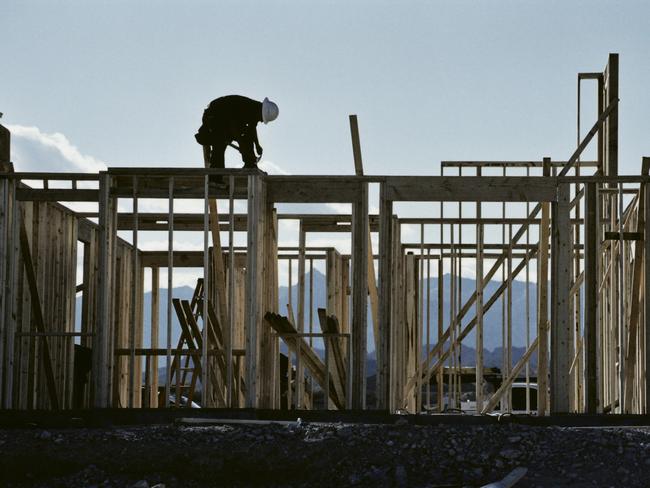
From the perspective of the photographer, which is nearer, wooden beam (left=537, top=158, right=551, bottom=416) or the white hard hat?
the white hard hat

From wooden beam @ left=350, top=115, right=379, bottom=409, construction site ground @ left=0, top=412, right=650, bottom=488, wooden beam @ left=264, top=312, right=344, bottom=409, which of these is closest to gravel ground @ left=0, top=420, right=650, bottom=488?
construction site ground @ left=0, top=412, right=650, bottom=488

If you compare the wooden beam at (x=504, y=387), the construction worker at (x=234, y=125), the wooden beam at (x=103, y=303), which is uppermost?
the construction worker at (x=234, y=125)

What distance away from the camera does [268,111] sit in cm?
1636

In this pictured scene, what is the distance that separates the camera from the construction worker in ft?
53.6

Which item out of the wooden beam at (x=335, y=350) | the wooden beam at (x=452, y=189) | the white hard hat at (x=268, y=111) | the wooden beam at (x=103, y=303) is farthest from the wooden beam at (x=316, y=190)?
the wooden beam at (x=103, y=303)

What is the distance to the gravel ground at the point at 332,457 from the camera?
12484mm

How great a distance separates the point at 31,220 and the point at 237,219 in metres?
3.90

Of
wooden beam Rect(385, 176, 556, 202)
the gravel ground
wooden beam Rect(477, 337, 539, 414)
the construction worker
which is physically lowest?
the gravel ground

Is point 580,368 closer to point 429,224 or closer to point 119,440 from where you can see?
point 429,224

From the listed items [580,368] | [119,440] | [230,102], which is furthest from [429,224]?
[119,440]

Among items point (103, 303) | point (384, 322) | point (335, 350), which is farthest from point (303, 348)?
point (103, 303)

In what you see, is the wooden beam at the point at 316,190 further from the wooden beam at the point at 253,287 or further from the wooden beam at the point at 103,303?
the wooden beam at the point at 103,303

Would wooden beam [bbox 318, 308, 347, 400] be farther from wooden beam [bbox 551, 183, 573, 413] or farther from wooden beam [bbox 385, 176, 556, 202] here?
wooden beam [bbox 551, 183, 573, 413]

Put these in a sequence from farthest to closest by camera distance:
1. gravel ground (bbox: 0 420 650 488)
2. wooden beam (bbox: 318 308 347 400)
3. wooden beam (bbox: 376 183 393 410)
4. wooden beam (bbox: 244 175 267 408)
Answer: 1. wooden beam (bbox: 318 308 347 400)
2. wooden beam (bbox: 376 183 393 410)
3. wooden beam (bbox: 244 175 267 408)
4. gravel ground (bbox: 0 420 650 488)
